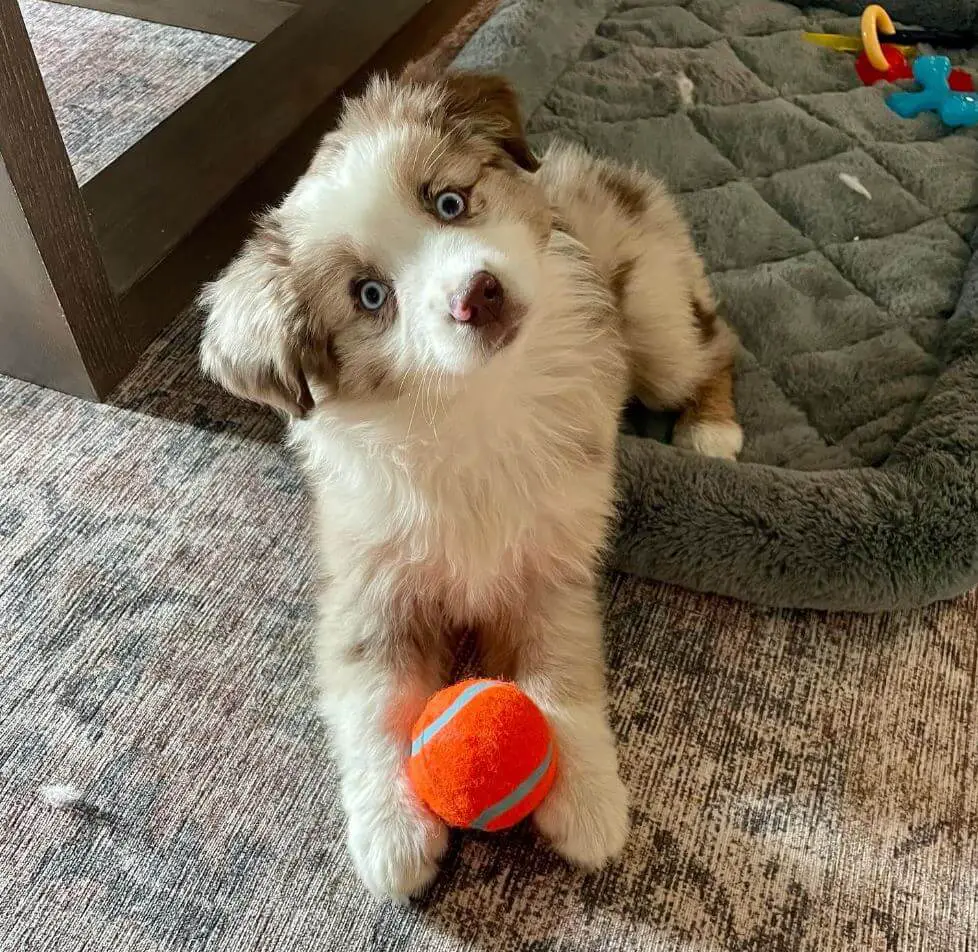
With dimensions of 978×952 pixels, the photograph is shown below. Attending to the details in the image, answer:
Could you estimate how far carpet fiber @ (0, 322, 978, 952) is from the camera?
1358 millimetres

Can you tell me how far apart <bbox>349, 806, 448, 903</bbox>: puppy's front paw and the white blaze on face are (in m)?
0.65

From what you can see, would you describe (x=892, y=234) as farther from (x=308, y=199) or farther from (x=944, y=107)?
(x=308, y=199)

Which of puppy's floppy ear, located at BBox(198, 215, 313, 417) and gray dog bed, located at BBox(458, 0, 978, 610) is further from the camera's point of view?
gray dog bed, located at BBox(458, 0, 978, 610)

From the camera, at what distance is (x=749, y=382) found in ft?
6.63

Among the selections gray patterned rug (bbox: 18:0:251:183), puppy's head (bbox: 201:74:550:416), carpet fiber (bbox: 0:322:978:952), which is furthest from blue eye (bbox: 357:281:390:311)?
gray patterned rug (bbox: 18:0:251:183)

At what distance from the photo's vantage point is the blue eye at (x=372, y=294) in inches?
51.1

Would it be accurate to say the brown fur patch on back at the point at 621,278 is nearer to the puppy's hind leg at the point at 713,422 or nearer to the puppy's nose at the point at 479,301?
the puppy's hind leg at the point at 713,422

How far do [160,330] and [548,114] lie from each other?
1.18 m

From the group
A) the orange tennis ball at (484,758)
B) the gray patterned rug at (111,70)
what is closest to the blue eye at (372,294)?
the orange tennis ball at (484,758)

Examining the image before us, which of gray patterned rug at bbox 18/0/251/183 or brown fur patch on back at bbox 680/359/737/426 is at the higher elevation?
gray patterned rug at bbox 18/0/251/183

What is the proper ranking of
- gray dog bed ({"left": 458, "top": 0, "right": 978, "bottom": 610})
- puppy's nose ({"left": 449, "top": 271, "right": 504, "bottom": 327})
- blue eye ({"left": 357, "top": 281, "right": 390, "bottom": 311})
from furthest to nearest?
1. gray dog bed ({"left": 458, "top": 0, "right": 978, "bottom": 610})
2. blue eye ({"left": 357, "top": 281, "right": 390, "bottom": 311})
3. puppy's nose ({"left": 449, "top": 271, "right": 504, "bottom": 327})

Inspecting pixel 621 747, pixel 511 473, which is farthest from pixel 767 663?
pixel 511 473

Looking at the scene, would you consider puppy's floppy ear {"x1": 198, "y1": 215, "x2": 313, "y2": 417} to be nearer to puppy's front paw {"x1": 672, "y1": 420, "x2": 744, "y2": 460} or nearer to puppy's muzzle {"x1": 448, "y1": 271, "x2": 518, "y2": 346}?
puppy's muzzle {"x1": 448, "y1": 271, "x2": 518, "y2": 346}

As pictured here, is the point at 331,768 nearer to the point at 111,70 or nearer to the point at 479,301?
the point at 479,301
